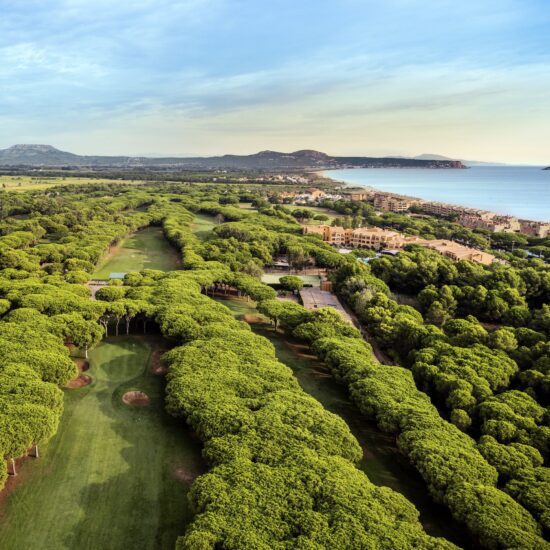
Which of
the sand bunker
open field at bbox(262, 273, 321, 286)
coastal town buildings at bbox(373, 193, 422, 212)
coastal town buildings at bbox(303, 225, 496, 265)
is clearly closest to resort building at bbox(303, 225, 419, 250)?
coastal town buildings at bbox(303, 225, 496, 265)

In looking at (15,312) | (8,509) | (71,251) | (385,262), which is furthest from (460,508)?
(71,251)

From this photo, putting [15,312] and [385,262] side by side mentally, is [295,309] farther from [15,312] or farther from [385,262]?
[15,312]

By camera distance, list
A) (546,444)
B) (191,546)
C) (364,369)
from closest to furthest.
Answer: (191,546) < (546,444) < (364,369)

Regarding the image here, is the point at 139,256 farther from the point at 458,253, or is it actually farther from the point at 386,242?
the point at 458,253

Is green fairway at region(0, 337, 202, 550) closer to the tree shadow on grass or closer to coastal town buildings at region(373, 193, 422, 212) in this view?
the tree shadow on grass

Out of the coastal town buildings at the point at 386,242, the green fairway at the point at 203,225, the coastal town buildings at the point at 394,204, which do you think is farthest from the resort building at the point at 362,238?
the coastal town buildings at the point at 394,204

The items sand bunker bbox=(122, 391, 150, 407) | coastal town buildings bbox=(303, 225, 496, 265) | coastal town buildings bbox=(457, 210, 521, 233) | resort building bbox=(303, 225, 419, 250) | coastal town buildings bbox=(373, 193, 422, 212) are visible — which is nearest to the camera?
sand bunker bbox=(122, 391, 150, 407)
